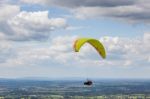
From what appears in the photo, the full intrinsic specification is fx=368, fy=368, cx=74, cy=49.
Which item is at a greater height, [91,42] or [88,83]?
[91,42]

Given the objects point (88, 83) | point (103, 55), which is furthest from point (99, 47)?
point (88, 83)

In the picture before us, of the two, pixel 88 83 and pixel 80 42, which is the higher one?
pixel 80 42

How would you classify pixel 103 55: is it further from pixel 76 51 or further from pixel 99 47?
pixel 76 51

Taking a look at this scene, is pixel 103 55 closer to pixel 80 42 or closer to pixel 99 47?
pixel 99 47

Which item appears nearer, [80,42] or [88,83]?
[80,42]

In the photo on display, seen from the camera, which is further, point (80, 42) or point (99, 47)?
point (99, 47)

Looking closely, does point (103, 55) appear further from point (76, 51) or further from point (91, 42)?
point (76, 51)
